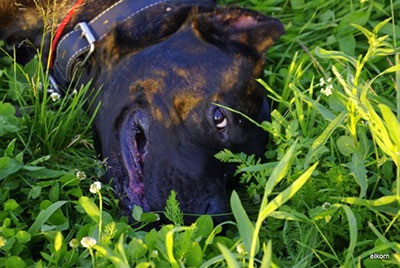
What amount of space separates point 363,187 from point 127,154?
113 cm

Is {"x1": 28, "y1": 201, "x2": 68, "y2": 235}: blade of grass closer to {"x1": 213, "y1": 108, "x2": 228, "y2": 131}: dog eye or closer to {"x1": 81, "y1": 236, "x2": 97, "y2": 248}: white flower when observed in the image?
{"x1": 81, "y1": 236, "x2": 97, "y2": 248}: white flower

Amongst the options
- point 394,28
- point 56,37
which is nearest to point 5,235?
point 56,37

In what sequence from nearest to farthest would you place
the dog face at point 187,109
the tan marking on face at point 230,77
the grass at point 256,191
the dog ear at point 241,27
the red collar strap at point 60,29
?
the grass at point 256,191
the dog face at point 187,109
the tan marking on face at point 230,77
the dog ear at point 241,27
the red collar strap at point 60,29

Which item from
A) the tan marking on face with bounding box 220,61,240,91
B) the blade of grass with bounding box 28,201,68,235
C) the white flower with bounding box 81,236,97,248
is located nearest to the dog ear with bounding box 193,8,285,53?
the tan marking on face with bounding box 220,61,240,91

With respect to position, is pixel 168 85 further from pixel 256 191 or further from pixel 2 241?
pixel 2 241

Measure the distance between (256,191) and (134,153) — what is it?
57 centimetres

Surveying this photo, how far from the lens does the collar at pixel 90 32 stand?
4039 millimetres

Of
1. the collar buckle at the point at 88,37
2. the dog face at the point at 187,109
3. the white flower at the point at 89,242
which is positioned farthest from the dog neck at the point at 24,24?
the white flower at the point at 89,242

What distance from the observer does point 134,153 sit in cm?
374

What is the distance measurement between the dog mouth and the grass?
0.40 ft

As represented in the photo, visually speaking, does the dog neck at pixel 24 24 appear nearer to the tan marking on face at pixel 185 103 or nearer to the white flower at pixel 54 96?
the white flower at pixel 54 96

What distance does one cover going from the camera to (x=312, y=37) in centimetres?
486

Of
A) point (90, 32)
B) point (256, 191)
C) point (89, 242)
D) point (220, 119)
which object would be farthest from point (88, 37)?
point (89, 242)

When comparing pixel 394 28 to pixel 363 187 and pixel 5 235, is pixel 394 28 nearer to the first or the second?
pixel 363 187
